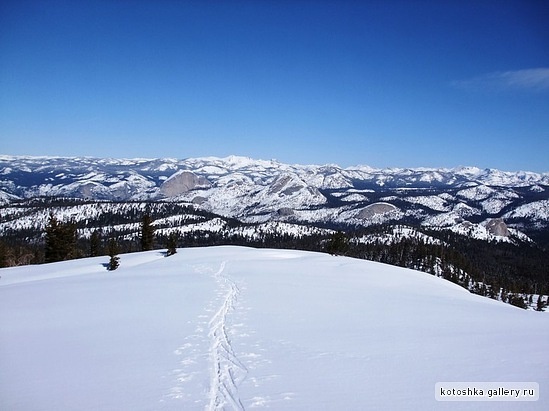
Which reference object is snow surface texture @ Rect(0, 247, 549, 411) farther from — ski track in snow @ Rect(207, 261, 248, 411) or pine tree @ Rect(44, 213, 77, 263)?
pine tree @ Rect(44, 213, 77, 263)

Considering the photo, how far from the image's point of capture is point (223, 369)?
37.0 ft

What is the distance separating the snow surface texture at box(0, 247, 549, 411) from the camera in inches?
365

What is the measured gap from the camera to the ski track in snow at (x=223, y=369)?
9.16 meters

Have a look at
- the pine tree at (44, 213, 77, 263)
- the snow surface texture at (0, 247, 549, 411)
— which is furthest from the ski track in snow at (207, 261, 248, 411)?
the pine tree at (44, 213, 77, 263)

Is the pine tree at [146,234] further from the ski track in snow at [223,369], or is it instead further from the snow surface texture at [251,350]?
the ski track in snow at [223,369]

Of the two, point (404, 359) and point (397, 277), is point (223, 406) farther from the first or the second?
point (397, 277)

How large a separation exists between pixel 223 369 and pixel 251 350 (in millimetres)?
2064

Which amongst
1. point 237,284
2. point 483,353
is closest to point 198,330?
point 483,353

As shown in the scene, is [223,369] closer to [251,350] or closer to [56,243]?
[251,350]

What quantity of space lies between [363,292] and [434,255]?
143 m

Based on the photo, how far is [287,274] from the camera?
118ft

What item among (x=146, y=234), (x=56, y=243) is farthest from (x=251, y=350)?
(x=146, y=234)

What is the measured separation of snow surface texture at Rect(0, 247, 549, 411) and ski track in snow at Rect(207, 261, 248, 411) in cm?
5

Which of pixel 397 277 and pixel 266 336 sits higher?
pixel 266 336
